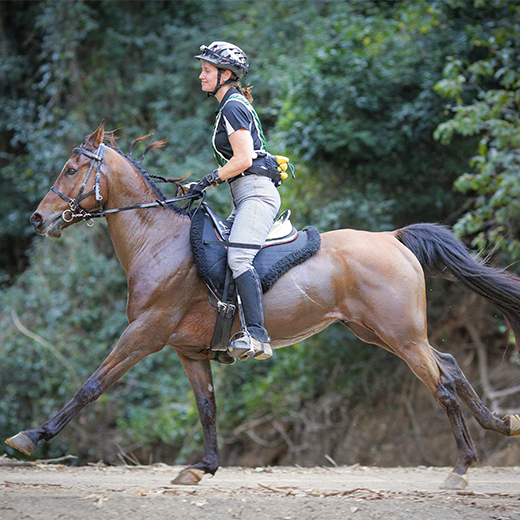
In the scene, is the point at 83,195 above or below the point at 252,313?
above

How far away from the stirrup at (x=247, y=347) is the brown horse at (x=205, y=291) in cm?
32

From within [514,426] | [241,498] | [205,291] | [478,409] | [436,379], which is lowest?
[241,498]

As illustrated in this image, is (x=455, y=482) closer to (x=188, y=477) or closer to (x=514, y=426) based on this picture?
(x=514, y=426)

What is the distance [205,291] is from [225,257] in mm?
307

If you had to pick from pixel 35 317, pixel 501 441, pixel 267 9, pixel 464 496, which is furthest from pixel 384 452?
pixel 267 9

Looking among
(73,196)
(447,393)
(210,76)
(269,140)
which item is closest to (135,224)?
(73,196)

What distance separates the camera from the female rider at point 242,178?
14.4 feet

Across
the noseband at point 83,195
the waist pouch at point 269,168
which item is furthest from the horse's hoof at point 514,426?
the noseband at point 83,195

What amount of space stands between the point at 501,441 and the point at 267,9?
30.7ft

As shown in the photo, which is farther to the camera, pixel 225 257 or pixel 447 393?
pixel 447 393

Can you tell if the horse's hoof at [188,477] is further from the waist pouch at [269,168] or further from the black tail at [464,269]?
the black tail at [464,269]

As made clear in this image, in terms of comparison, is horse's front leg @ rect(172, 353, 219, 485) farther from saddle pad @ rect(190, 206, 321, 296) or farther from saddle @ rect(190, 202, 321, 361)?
saddle pad @ rect(190, 206, 321, 296)

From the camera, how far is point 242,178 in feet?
15.3

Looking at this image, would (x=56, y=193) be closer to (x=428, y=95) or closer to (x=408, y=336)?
(x=408, y=336)
